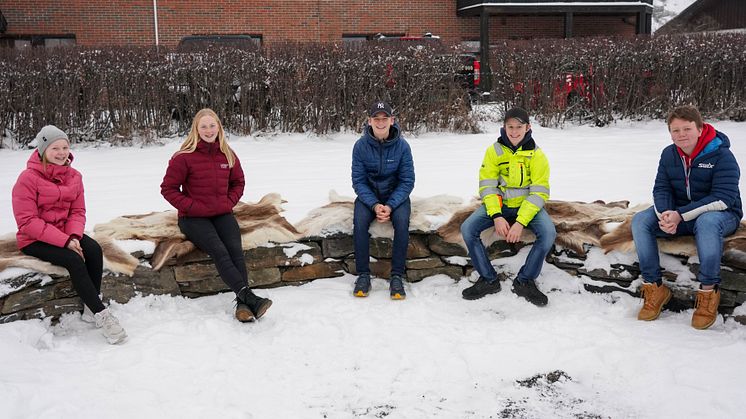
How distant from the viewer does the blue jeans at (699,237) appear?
12.6ft

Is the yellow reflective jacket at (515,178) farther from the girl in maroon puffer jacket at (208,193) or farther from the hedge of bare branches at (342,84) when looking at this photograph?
the hedge of bare branches at (342,84)

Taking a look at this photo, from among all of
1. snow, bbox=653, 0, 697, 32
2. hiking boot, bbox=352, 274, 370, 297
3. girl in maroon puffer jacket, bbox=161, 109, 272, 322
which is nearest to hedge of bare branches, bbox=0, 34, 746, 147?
girl in maroon puffer jacket, bbox=161, 109, 272, 322

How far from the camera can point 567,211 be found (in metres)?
4.79

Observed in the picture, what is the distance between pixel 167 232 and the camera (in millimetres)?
4531

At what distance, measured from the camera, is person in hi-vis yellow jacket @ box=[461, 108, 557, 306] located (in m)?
4.43

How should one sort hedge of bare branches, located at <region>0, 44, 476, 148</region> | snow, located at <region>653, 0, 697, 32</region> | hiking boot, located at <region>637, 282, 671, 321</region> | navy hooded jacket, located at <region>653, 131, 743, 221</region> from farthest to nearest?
snow, located at <region>653, 0, 697, 32</region>
hedge of bare branches, located at <region>0, 44, 476, 148</region>
hiking boot, located at <region>637, 282, 671, 321</region>
navy hooded jacket, located at <region>653, 131, 743, 221</region>

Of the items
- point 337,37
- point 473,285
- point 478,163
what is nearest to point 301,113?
point 478,163

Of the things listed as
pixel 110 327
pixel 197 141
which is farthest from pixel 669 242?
pixel 110 327

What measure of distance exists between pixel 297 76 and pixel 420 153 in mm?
2207

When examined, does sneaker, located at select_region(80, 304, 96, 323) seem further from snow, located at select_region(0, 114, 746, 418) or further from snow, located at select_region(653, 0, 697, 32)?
snow, located at select_region(653, 0, 697, 32)

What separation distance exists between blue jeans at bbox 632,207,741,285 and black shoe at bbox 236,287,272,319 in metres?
2.37

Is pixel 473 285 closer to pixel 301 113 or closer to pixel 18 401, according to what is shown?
pixel 18 401

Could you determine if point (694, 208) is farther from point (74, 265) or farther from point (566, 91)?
point (566, 91)

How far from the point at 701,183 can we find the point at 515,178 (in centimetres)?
115
